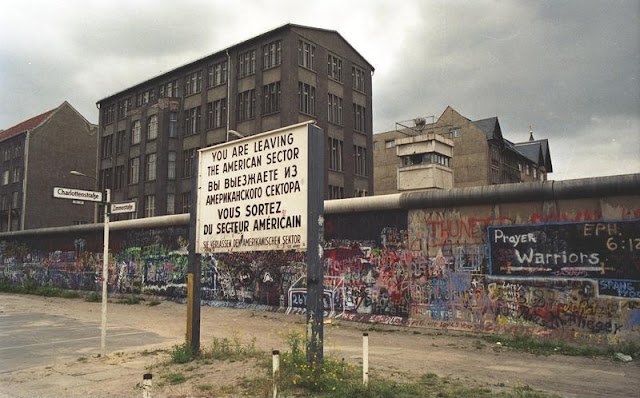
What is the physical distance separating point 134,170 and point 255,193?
151 feet

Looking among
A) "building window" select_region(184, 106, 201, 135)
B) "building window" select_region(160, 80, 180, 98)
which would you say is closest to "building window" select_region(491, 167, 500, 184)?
"building window" select_region(184, 106, 201, 135)

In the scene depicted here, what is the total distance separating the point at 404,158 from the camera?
4450 centimetres

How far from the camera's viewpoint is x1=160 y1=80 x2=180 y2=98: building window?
49.8m

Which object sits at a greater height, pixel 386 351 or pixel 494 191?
pixel 494 191

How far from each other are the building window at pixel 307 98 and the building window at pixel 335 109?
6.77 ft

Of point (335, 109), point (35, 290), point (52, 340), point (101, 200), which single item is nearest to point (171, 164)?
point (335, 109)

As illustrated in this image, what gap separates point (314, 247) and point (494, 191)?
6878 millimetres

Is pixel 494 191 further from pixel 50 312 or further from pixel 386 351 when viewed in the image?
pixel 50 312

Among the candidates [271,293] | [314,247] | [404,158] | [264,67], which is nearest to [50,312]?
[271,293]

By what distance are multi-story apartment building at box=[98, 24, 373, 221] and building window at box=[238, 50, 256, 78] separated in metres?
0.08

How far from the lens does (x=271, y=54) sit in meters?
41.7

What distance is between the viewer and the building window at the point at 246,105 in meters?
42.3

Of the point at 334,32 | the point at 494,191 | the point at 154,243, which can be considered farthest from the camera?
the point at 334,32

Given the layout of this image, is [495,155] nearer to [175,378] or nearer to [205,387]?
[175,378]
